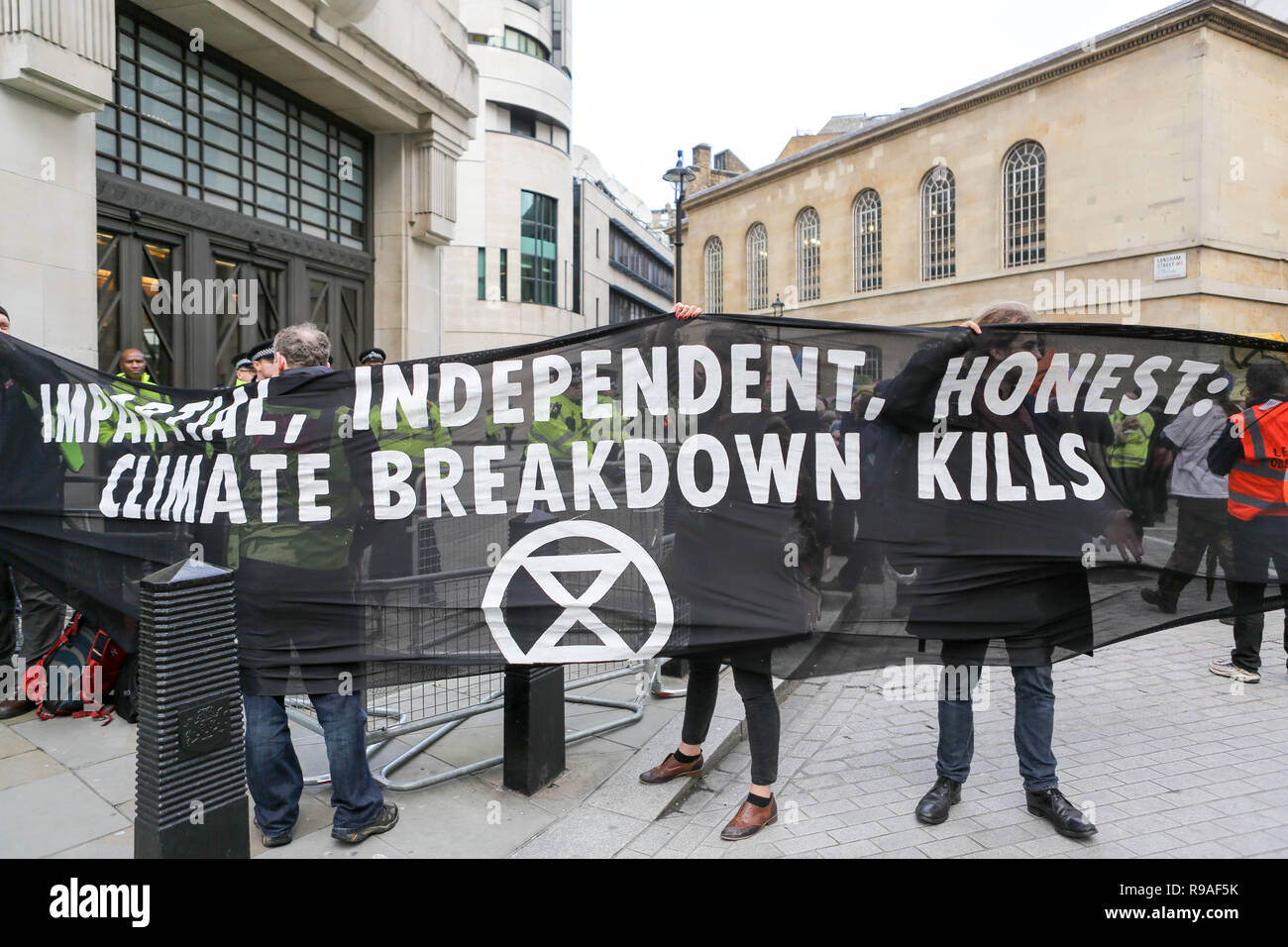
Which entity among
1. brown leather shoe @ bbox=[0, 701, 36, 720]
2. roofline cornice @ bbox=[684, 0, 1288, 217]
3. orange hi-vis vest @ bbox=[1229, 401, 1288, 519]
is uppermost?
roofline cornice @ bbox=[684, 0, 1288, 217]

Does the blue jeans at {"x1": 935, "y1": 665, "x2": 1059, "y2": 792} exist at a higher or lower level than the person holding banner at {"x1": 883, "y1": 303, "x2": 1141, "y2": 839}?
lower

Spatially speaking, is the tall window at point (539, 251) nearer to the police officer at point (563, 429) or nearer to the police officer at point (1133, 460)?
the police officer at point (563, 429)

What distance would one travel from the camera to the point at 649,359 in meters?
3.92

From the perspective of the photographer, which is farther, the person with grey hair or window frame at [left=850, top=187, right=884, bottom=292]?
window frame at [left=850, top=187, right=884, bottom=292]

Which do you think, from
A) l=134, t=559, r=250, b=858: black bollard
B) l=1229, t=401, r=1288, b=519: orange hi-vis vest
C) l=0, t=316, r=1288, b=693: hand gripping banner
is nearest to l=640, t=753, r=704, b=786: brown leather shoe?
l=0, t=316, r=1288, b=693: hand gripping banner

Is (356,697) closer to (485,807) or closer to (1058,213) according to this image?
(485,807)

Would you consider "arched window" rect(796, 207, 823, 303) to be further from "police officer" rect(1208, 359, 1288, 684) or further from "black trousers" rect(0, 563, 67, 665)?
"black trousers" rect(0, 563, 67, 665)

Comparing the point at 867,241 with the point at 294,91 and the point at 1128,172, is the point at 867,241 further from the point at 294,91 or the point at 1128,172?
the point at 294,91

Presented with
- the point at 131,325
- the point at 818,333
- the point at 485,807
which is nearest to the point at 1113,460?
the point at 818,333

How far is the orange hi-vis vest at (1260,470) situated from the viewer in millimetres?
4383

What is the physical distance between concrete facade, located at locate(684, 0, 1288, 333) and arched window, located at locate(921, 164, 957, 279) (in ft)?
1.34

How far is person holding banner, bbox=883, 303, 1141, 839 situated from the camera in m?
3.94

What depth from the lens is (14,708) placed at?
5230 mm
